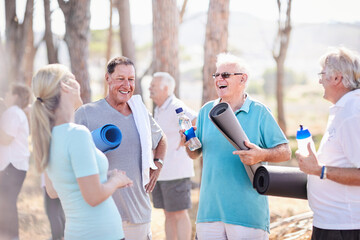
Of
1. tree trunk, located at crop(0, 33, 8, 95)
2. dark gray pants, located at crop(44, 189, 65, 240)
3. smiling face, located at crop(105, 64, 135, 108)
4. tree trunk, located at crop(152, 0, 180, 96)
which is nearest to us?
smiling face, located at crop(105, 64, 135, 108)

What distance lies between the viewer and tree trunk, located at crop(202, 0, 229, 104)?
764cm

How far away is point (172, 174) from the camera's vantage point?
5.28m

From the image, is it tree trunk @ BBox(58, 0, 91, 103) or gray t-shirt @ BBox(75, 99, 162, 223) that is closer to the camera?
gray t-shirt @ BBox(75, 99, 162, 223)

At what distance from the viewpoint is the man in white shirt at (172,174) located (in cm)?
523

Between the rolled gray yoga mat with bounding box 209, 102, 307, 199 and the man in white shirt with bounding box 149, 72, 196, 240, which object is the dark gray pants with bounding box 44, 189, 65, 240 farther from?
the rolled gray yoga mat with bounding box 209, 102, 307, 199

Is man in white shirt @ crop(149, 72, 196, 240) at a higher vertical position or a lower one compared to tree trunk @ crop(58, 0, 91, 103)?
lower

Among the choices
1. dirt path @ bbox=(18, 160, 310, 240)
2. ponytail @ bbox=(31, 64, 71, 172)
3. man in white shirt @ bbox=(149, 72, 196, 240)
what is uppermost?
ponytail @ bbox=(31, 64, 71, 172)

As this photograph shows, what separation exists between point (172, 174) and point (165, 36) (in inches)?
119

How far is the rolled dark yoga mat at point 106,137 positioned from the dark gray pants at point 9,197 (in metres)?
2.57

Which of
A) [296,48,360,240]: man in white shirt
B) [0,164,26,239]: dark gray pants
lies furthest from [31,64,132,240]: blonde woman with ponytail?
[0,164,26,239]: dark gray pants

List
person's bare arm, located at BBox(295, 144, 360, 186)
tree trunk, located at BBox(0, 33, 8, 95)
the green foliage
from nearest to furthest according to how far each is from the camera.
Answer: person's bare arm, located at BBox(295, 144, 360, 186), tree trunk, located at BBox(0, 33, 8, 95), the green foliage


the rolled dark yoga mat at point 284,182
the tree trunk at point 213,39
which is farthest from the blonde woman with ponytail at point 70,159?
the tree trunk at point 213,39

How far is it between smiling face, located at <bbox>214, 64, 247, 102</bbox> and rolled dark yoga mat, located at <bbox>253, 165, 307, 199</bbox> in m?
0.65

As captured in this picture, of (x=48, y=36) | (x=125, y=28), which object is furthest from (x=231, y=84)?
(x=48, y=36)
